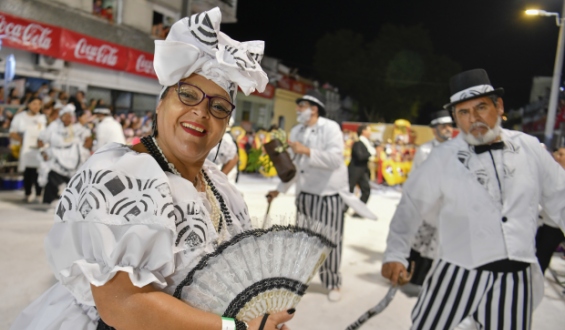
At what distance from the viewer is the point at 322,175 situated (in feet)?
14.6

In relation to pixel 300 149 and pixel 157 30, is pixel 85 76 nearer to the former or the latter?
pixel 157 30

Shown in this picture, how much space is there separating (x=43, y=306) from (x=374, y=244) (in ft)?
18.6

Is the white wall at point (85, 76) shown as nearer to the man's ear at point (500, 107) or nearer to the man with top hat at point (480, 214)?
the man with top hat at point (480, 214)

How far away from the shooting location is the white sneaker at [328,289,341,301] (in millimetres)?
4133

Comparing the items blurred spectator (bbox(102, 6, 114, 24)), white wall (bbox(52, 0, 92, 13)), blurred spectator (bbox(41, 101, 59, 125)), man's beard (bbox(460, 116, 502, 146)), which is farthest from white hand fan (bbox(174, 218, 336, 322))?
blurred spectator (bbox(102, 6, 114, 24))

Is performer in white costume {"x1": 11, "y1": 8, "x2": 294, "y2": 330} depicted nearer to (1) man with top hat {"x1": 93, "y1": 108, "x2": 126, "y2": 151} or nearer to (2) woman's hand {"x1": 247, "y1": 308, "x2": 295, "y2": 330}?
(2) woman's hand {"x1": 247, "y1": 308, "x2": 295, "y2": 330}

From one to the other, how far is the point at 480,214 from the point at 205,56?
6.05ft

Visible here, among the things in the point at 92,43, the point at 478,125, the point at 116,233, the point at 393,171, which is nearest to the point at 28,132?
the point at 92,43

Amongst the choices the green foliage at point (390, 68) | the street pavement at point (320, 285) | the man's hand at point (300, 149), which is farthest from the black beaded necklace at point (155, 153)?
the green foliage at point (390, 68)

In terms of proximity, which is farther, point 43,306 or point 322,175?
point 322,175

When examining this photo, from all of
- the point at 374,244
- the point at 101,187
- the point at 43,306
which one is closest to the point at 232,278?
the point at 101,187

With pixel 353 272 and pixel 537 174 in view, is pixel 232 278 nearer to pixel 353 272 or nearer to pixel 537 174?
pixel 537 174

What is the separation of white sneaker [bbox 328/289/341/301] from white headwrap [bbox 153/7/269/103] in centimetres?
318

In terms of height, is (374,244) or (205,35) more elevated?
(205,35)
